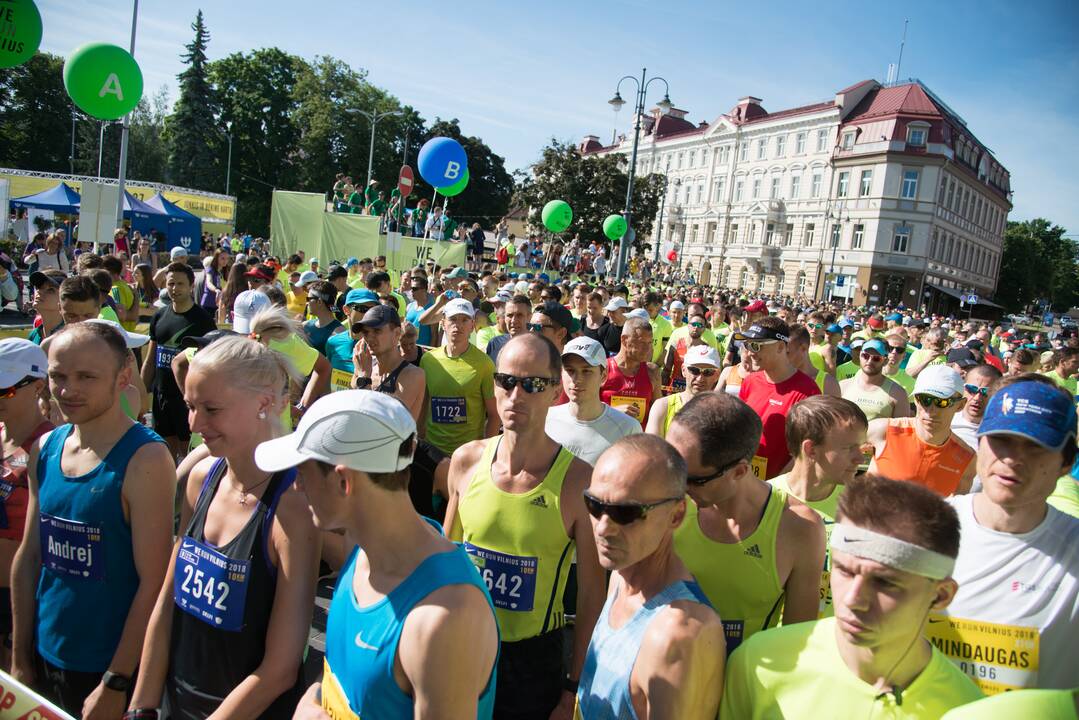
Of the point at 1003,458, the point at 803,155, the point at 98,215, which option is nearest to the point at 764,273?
the point at 803,155

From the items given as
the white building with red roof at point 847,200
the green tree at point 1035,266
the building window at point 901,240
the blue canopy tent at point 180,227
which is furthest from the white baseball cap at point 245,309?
the green tree at point 1035,266

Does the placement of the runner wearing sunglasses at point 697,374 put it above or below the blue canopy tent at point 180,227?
below

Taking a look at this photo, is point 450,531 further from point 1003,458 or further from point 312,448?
point 1003,458

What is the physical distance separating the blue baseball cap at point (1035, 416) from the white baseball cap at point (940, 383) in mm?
1603

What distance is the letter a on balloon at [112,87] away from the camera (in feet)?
29.4

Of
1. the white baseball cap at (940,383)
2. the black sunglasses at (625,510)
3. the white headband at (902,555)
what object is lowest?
the black sunglasses at (625,510)

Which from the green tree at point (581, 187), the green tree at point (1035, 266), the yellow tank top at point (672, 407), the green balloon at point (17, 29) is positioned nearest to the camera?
the yellow tank top at point (672, 407)

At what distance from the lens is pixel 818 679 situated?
1.62 m

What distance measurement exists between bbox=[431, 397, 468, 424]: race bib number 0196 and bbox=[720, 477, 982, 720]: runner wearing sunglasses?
362 cm

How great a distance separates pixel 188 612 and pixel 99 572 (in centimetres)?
52

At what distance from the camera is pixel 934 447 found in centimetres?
399

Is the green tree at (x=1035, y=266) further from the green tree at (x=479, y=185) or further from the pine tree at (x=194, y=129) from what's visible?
the pine tree at (x=194, y=129)

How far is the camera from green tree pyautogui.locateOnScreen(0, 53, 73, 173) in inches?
2227

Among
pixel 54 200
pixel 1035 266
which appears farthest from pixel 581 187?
pixel 1035 266
